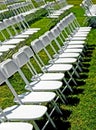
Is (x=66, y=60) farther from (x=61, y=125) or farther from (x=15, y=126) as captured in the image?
(x=15, y=126)

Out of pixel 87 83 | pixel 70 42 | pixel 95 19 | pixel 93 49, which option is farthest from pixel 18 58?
pixel 95 19

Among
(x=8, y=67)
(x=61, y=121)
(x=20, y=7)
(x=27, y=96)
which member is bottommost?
(x=61, y=121)

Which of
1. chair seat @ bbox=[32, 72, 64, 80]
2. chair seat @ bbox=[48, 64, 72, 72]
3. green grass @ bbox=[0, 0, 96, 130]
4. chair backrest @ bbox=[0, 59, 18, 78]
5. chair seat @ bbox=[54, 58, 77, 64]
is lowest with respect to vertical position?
green grass @ bbox=[0, 0, 96, 130]

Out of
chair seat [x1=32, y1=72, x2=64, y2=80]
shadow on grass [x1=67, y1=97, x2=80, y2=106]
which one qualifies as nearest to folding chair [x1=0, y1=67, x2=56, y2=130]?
chair seat [x1=32, y1=72, x2=64, y2=80]

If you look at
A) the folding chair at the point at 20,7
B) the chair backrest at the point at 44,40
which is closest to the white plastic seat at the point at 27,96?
the chair backrest at the point at 44,40

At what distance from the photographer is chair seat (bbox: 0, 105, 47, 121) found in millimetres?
4952

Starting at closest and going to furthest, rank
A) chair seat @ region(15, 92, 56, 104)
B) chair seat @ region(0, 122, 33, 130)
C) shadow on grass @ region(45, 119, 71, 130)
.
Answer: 1. chair seat @ region(0, 122, 33, 130)
2. chair seat @ region(15, 92, 56, 104)
3. shadow on grass @ region(45, 119, 71, 130)

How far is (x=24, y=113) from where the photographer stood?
16.8 feet

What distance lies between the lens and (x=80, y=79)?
862 centimetres

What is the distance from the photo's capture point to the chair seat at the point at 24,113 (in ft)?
16.2

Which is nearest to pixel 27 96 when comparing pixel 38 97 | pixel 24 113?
pixel 38 97

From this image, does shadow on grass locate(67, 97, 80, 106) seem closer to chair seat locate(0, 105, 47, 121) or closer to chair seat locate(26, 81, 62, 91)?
chair seat locate(26, 81, 62, 91)

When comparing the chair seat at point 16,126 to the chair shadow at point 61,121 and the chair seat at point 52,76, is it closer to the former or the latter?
the chair shadow at point 61,121

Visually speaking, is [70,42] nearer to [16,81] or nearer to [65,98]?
[16,81]
